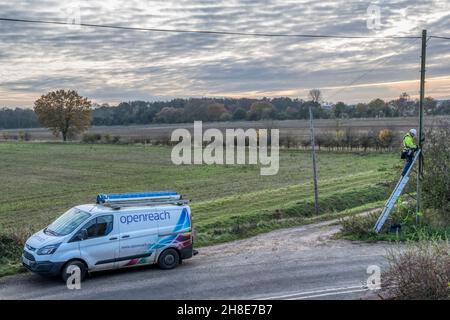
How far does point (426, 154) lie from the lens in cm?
2019

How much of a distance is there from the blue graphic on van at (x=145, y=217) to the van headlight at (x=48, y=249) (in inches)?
76.1

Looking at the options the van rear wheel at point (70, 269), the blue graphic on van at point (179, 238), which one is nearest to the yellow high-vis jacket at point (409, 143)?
the blue graphic on van at point (179, 238)

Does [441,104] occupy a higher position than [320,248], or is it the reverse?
[441,104]

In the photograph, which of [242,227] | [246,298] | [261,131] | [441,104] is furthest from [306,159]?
[246,298]

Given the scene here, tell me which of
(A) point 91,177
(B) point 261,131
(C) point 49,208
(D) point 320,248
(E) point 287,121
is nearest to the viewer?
(D) point 320,248

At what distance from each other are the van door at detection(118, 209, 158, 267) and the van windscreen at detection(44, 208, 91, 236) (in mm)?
1128

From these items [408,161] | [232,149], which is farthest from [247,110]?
[408,161]

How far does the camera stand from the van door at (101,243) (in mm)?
14397

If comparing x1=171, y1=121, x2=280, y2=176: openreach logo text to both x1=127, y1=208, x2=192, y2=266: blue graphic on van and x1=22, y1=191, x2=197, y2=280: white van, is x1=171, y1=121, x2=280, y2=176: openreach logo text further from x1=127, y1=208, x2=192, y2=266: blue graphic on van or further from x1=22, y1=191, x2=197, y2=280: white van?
x1=22, y1=191, x2=197, y2=280: white van

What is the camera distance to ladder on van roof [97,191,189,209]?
50.8 ft

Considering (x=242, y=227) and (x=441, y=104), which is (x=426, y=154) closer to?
(x=242, y=227)

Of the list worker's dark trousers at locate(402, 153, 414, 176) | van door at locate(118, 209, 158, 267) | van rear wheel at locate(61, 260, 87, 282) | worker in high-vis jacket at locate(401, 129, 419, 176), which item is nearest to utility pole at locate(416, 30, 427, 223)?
worker in high-vis jacket at locate(401, 129, 419, 176)

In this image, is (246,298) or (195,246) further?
(195,246)

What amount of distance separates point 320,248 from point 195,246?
441 cm
